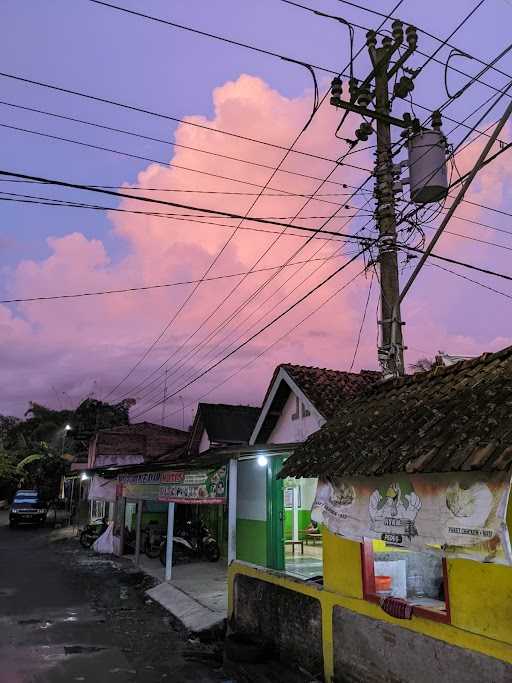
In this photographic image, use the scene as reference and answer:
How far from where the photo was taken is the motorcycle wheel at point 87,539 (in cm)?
2562

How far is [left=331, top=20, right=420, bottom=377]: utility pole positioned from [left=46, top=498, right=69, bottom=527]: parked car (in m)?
33.7

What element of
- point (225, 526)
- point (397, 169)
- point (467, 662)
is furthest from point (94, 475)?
point (467, 662)

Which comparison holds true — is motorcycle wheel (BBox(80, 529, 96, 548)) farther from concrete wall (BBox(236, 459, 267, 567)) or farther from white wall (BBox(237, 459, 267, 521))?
white wall (BBox(237, 459, 267, 521))

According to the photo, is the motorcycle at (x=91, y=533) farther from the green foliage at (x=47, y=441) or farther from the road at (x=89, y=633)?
the green foliage at (x=47, y=441)

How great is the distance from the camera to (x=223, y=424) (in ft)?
79.5

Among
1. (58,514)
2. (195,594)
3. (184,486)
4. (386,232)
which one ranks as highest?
(386,232)

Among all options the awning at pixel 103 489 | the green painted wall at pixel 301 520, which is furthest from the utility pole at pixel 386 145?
the awning at pixel 103 489

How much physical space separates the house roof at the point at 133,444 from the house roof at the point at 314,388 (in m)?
20.1

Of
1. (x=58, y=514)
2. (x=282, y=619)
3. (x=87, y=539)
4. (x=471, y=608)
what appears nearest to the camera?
(x=471, y=608)

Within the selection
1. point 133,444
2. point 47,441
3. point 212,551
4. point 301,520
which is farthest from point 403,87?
point 47,441

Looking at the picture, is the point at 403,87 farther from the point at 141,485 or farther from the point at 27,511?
the point at 27,511

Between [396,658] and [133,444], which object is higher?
[133,444]

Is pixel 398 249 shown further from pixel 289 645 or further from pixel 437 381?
pixel 289 645

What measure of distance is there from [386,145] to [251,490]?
10.6m
